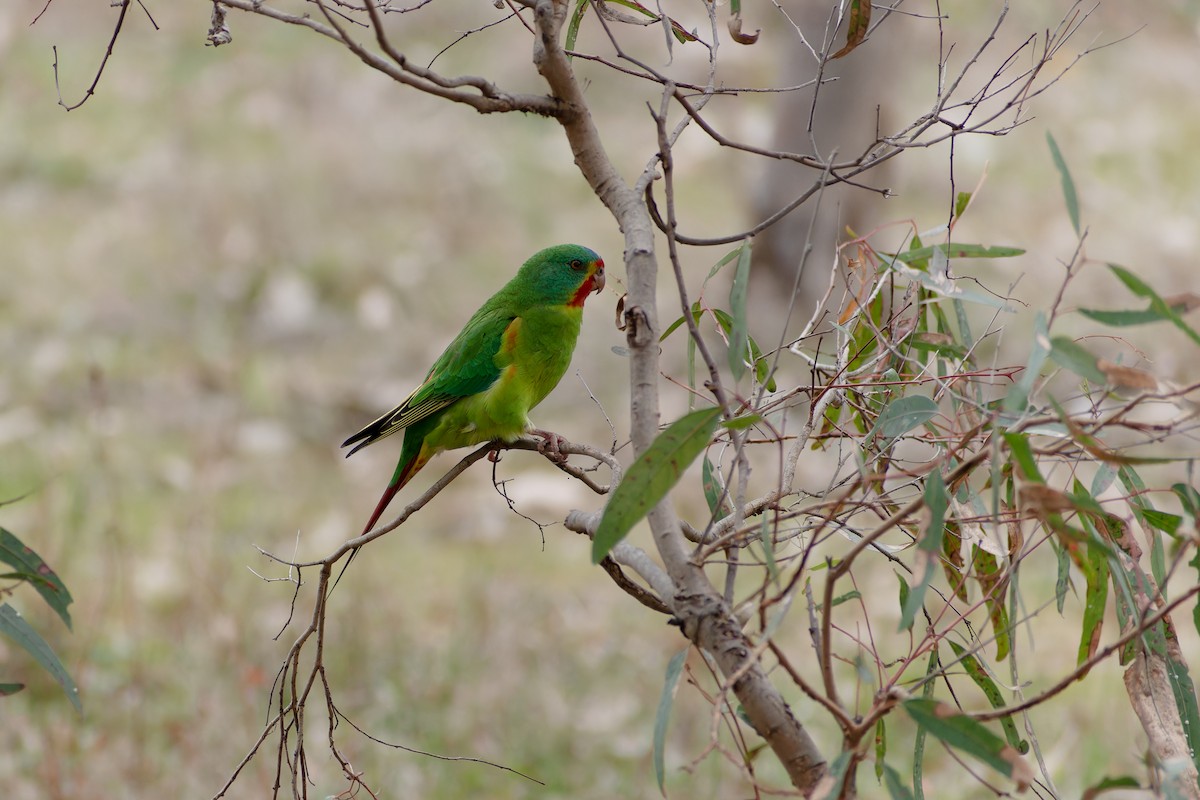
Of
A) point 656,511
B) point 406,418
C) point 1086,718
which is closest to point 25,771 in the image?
point 406,418

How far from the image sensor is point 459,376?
9.46ft

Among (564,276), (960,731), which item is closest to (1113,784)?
(960,731)

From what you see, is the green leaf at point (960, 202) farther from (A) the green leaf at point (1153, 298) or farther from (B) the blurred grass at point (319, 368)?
(B) the blurred grass at point (319, 368)

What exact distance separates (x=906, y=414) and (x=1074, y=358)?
33cm

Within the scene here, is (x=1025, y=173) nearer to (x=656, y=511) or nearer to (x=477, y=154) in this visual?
(x=477, y=154)

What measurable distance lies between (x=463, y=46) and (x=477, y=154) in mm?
1281

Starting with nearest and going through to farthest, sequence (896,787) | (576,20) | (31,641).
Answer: (896,787)
(31,641)
(576,20)

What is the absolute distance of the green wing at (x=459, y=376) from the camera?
113 inches

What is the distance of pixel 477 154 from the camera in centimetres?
891

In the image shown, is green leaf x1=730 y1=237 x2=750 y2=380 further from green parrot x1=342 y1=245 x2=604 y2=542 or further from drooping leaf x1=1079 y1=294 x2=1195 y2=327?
green parrot x1=342 y1=245 x2=604 y2=542

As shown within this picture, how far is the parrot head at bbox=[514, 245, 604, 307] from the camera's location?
9.90 ft

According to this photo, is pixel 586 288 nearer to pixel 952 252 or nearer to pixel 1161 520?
pixel 952 252

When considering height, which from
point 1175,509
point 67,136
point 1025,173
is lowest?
point 1175,509

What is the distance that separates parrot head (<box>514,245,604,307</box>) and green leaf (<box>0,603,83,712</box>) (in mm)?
1551
